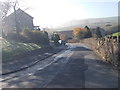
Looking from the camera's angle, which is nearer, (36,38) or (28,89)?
(28,89)

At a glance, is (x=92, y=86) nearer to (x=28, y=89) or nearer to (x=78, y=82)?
(x=78, y=82)

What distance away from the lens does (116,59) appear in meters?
14.3

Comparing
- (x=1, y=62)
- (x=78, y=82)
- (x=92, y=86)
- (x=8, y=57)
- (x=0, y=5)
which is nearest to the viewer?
(x=92, y=86)

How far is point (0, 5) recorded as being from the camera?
41.5 meters

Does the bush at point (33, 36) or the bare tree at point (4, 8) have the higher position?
the bare tree at point (4, 8)

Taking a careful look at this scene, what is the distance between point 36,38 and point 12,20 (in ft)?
80.0

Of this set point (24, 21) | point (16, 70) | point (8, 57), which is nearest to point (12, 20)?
point (24, 21)

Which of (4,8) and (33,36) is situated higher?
(4,8)

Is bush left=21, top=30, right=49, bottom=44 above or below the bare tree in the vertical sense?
below

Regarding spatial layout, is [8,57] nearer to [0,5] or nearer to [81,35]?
[0,5]

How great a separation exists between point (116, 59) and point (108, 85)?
5.67 m

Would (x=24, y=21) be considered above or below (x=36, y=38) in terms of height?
above

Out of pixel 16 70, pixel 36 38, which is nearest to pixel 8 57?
pixel 16 70

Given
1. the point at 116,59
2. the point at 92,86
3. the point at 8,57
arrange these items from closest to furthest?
the point at 92,86, the point at 116,59, the point at 8,57
